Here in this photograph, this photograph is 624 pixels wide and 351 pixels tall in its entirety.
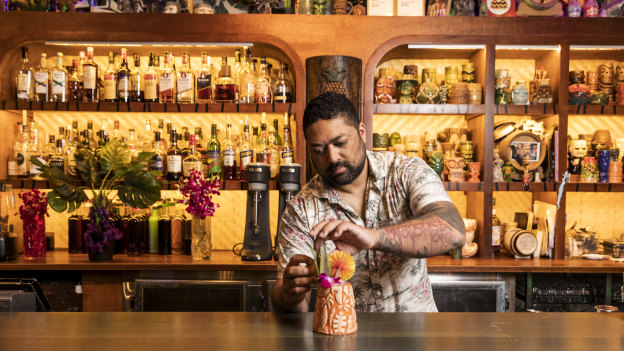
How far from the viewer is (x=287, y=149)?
3.10 metres

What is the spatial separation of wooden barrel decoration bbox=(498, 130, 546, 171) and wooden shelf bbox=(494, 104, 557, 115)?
14cm

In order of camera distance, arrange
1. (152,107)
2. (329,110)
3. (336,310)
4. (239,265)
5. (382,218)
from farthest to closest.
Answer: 1. (152,107)
2. (239,265)
3. (382,218)
4. (329,110)
5. (336,310)

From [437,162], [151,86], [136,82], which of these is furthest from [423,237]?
[136,82]

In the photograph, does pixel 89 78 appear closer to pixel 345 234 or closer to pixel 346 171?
pixel 346 171

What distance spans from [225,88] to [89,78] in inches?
32.2

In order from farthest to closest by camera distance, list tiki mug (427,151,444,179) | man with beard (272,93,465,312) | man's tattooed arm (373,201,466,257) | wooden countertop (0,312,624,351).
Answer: tiki mug (427,151,444,179)
man with beard (272,93,465,312)
man's tattooed arm (373,201,466,257)
wooden countertop (0,312,624,351)

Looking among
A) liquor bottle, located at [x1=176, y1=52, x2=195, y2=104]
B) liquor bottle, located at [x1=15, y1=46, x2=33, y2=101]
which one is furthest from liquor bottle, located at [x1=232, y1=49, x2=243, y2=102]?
liquor bottle, located at [x1=15, y1=46, x2=33, y2=101]

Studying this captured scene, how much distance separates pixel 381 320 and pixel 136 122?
2487mm

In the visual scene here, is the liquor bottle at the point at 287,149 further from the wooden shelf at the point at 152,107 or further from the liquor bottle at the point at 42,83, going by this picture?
the liquor bottle at the point at 42,83

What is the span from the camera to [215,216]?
3.41 meters

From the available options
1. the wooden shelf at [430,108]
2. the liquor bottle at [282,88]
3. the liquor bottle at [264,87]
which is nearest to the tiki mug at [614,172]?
the wooden shelf at [430,108]

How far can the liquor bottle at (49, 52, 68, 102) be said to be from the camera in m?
3.11

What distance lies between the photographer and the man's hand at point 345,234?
125 cm

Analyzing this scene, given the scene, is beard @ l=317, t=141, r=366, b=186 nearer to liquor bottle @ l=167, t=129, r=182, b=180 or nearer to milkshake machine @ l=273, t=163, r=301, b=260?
milkshake machine @ l=273, t=163, r=301, b=260
